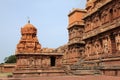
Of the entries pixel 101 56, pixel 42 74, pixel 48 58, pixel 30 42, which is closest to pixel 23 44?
pixel 30 42

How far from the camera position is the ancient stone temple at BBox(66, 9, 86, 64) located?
143ft

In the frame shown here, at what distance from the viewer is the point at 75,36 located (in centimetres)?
4597

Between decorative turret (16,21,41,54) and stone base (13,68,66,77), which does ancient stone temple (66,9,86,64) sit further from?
decorative turret (16,21,41,54)

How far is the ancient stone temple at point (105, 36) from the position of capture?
26494 millimetres

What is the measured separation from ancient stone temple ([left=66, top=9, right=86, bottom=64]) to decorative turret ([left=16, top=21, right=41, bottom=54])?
25.1 ft

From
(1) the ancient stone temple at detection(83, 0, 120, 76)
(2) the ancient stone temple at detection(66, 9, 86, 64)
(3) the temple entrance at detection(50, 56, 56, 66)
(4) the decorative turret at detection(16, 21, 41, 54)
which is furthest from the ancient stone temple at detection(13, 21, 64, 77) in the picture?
(4) the decorative turret at detection(16, 21, 41, 54)

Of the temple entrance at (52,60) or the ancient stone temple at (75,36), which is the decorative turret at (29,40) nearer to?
the ancient stone temple at (75,36)

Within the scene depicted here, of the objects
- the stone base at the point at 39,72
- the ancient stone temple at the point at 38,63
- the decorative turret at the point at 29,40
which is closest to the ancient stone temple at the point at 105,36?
the stone base at the point at 39,72

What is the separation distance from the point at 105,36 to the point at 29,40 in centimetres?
2437

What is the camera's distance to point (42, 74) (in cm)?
3597

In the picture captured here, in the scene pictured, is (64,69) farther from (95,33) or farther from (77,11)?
(77,11)

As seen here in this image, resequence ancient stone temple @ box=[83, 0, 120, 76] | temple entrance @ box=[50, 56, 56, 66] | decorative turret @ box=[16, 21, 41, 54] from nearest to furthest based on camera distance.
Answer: ancient stone temple @ box=[83, 0, 120, 76] → temple entrance @ box=[50, 56, 56, 66] → decorative turret @ box=[16, 21, 41, 54]

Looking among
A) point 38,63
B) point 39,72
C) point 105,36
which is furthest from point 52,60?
point 105,36

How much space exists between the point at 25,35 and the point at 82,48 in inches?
578
